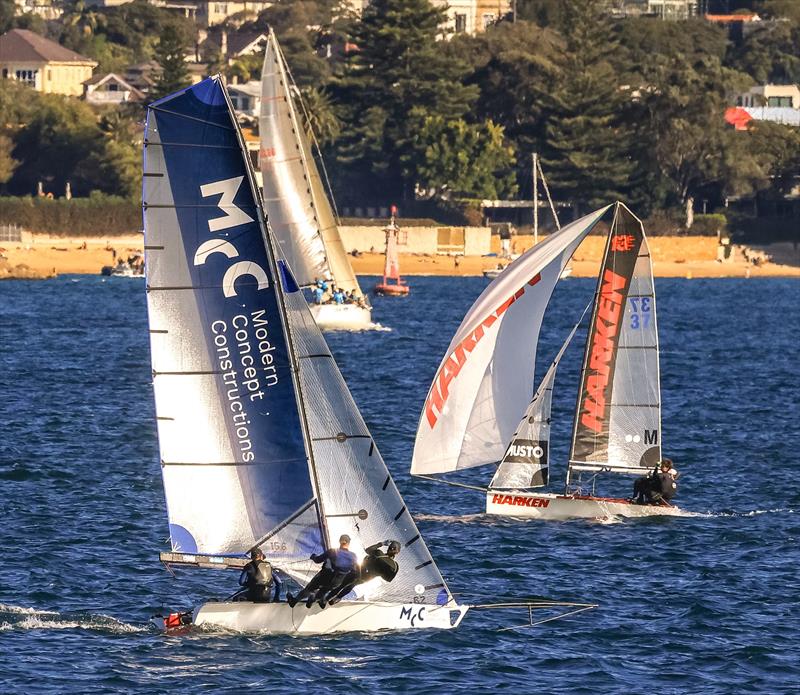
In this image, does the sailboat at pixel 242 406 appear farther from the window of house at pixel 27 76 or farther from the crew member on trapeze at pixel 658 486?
the window of house at pixel 27 76

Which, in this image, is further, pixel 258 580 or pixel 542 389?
pixel 542 389

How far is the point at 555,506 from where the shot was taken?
34688mm

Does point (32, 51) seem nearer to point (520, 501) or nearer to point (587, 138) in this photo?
point (587, 138)

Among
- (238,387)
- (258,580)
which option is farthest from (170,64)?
(258,580)

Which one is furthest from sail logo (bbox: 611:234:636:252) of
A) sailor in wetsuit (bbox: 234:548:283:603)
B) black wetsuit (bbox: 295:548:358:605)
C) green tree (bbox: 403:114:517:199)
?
green tree (bbox: 403:114:517:199)

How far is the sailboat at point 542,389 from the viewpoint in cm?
3259

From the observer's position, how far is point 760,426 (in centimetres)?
5203

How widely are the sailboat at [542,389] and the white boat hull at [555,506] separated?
2 cm

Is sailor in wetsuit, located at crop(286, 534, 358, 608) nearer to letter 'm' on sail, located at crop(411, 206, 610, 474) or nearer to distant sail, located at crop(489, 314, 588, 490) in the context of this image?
letter 'm' on sail, located at crop(411, 206, 610, 474)

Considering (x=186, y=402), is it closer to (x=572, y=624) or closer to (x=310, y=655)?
(x=310, y=655)

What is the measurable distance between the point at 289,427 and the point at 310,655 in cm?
306

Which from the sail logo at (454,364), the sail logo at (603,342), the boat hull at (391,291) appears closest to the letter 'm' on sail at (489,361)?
the sail logo at (454,364)

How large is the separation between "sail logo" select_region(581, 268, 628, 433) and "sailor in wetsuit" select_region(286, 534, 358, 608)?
11.7 m

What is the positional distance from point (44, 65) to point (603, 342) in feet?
517
